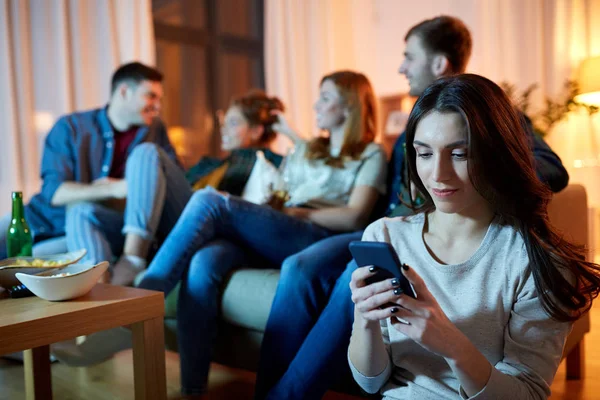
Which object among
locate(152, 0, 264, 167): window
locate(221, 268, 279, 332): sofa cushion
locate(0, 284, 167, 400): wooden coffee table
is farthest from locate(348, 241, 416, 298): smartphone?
locate(152, 0, 264, 167): window

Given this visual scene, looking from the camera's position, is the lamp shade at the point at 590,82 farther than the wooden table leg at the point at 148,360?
Yes

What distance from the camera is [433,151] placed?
830 millimetres

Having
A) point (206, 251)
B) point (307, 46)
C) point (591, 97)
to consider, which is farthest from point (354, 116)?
point (307, 46)

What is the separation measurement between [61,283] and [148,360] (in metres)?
0.25

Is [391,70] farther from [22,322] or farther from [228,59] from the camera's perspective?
[22,322]

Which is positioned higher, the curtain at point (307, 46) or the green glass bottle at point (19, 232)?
the curtain at point (307, 46)

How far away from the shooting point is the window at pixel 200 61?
13.3 ft

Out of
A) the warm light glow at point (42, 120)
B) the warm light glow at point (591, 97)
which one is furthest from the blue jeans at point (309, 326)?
the warm light glow at point (42, 120)

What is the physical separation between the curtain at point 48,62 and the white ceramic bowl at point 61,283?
2024 mm

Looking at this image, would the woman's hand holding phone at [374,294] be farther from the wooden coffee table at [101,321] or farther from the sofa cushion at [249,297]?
the sofa cushion at [249,297]

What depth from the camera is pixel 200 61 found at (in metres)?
4.25

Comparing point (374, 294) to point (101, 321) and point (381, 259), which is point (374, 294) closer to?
point (381, 259)

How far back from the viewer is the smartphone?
27.8 inches

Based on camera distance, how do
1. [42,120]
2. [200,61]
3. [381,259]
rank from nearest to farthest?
[381,259], [42,120], [200,61]
